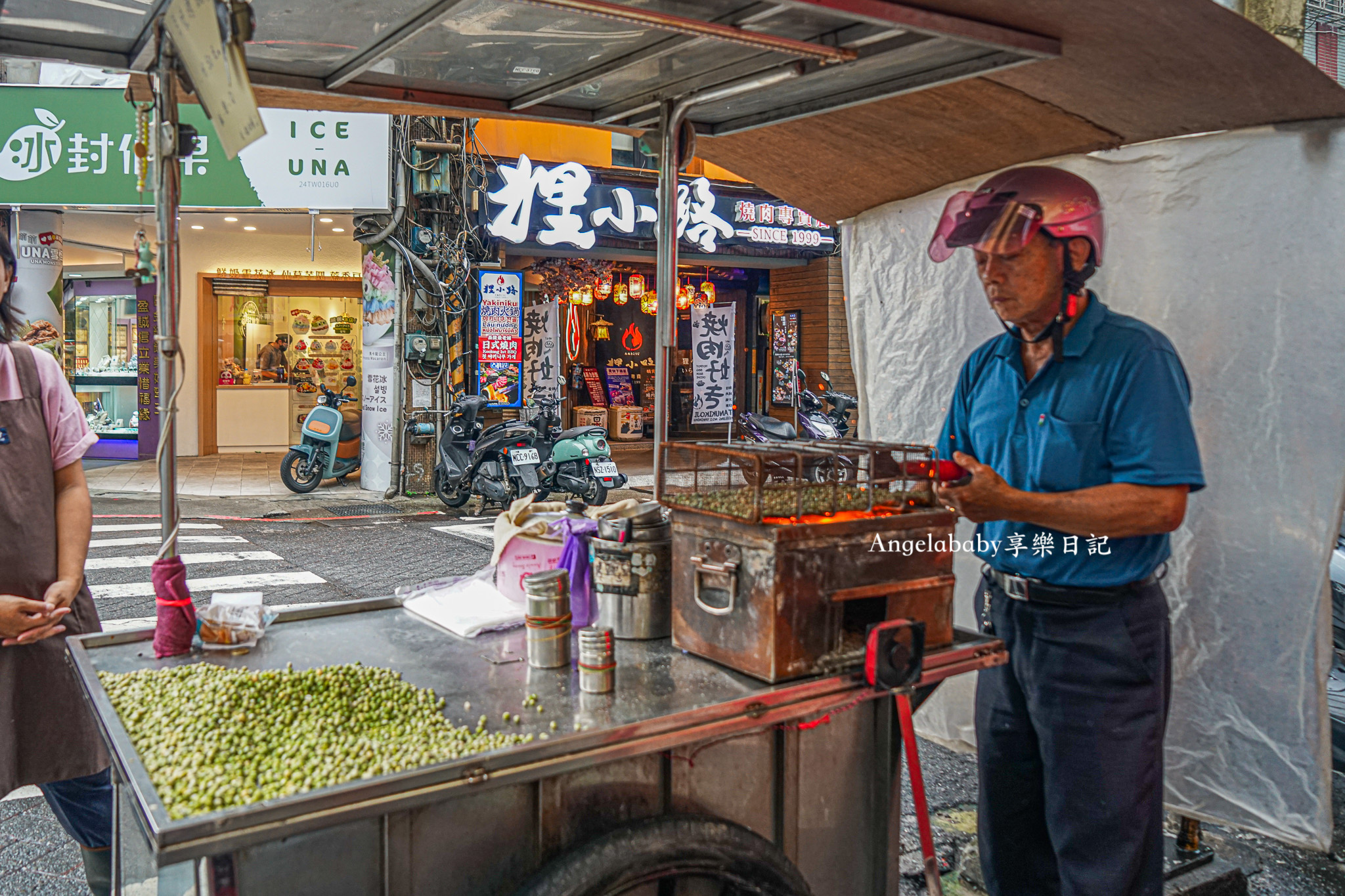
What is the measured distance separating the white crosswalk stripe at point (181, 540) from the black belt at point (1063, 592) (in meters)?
7.74

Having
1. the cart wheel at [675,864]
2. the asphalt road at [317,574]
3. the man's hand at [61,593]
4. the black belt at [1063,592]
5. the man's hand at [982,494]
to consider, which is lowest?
the asphalt road at [317,574]

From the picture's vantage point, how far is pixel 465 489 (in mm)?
10562

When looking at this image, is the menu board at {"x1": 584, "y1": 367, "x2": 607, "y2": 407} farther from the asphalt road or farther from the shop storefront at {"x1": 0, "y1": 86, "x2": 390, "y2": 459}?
the asphalt road

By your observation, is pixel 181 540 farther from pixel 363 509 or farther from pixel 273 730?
pixel 273 730

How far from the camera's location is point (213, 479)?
12.8 m

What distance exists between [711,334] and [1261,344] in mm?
12079

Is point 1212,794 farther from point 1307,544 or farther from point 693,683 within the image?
point 693,683

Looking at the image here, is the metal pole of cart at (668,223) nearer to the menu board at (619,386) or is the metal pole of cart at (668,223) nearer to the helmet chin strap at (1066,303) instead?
the helmet chin strap at (1066,303)

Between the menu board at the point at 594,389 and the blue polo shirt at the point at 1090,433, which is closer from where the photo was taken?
the blue polo shirt at the point at 1090,433

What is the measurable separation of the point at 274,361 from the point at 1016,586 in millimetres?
16105

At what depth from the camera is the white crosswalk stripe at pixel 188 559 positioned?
761cm

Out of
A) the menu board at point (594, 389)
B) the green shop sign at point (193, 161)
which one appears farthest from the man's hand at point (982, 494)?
the menu board at point (594, 389)

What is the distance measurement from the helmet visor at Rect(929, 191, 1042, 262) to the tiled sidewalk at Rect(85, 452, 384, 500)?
10.0 metres

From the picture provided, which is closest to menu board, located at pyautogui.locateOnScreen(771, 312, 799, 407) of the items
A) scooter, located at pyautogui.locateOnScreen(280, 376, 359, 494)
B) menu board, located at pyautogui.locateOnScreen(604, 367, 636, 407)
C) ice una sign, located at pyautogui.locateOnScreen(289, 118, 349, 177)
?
menu board, located at pyautogui.locateOnScreen(604, 367, 636, 407)
